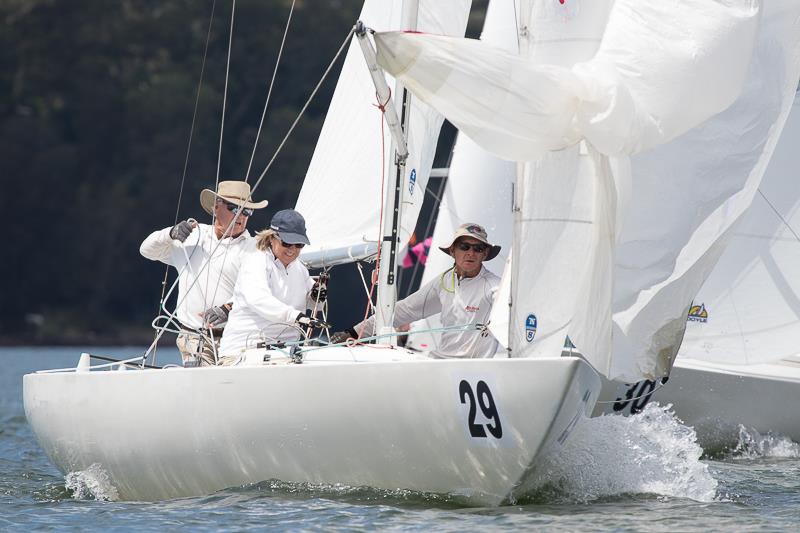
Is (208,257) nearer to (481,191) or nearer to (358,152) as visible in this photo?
(358,152)

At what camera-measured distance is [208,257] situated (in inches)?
313

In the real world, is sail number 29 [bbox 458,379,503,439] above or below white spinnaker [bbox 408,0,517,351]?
below

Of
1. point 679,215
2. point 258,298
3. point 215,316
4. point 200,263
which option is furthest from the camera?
point 200,263

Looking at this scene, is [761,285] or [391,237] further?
[761,285]

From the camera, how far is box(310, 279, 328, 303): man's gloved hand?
7398 mm

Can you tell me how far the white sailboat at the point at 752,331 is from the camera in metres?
10.1

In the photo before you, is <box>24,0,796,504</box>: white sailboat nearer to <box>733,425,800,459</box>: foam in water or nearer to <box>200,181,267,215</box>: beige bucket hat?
<box>200,181,267,215</box>: beige bucket hat

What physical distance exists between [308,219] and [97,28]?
29934mm

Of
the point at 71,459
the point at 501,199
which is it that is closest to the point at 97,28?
the point at 501,199

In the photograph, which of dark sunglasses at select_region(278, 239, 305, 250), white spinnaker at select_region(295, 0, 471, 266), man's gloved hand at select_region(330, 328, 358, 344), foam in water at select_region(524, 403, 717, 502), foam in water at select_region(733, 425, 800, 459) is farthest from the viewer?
foam in water at select_region(733, 425, 800, 459)

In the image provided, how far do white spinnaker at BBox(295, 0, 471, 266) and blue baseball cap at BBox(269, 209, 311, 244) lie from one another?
83cm

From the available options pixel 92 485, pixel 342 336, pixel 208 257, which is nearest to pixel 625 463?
pixel 342 336

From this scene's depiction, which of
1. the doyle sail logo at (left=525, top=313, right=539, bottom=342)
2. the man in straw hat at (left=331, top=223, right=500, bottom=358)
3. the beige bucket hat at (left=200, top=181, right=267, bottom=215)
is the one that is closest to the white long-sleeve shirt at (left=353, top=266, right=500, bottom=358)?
the man in straw hat at (left=331, top=223, right=500, bottom=358)

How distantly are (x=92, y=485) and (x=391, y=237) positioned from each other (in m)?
2.00
